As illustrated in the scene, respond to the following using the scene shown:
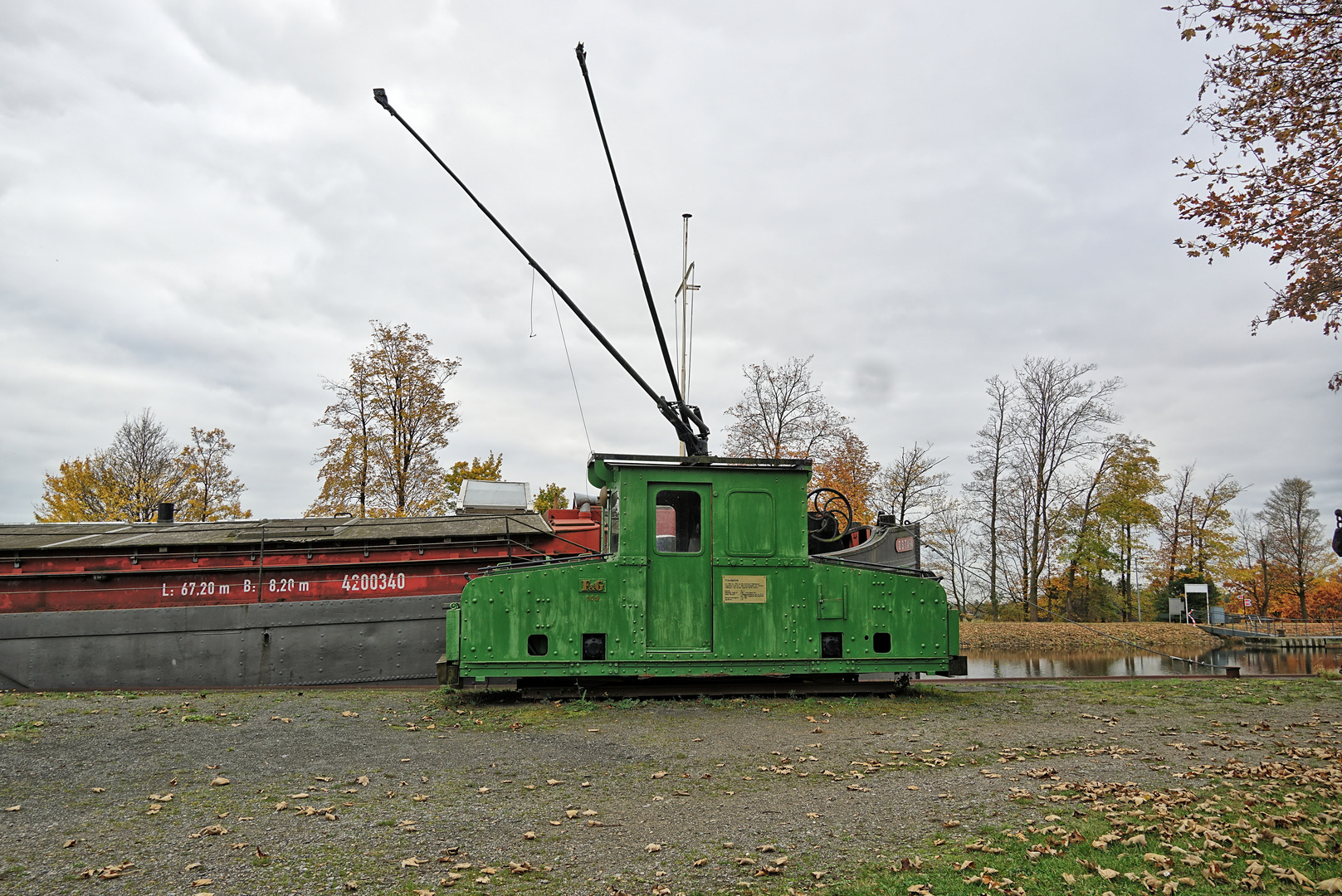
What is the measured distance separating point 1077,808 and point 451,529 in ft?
34.8

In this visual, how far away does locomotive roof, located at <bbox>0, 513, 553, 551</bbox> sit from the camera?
44.1 feet

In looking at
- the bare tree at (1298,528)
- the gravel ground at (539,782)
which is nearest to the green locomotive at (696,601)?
the gravel ground at (539,782)

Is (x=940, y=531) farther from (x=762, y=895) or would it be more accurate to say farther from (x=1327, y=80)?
(x=762, y=895)

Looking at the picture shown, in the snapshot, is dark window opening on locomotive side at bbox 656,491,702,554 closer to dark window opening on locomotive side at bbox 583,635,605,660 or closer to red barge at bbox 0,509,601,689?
dark window opening on locomotive side at bbox 583,635,605,660

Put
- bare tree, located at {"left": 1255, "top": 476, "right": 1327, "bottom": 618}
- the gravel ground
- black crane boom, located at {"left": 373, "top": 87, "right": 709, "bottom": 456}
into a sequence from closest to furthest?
the gravel ground, black crane boom, located at {"left": 373, "top": 87, "right": 709, "bottom": 456}, bare tree, located at {"left": 1255, "top": 476, "right": 1327, "bottom": 618}

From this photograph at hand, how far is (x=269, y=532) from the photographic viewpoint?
45.8 ft

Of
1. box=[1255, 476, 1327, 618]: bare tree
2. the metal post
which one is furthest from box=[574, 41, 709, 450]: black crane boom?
box=[1255, 476, 1327, 618]: bare tree

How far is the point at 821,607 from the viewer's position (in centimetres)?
1039

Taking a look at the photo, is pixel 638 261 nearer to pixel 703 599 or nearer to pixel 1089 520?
pixel 703 599

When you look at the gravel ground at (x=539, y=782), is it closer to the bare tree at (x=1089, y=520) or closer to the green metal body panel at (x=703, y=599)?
the green metal body panel at (x=703, y=599)

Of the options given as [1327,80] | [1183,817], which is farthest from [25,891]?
[1327,80]

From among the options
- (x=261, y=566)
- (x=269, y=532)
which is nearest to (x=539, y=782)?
(x=261, y=566)

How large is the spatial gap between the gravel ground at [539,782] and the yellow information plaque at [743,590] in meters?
1.19

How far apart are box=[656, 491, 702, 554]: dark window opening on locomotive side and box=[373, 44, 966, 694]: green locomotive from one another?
1 centimetres
